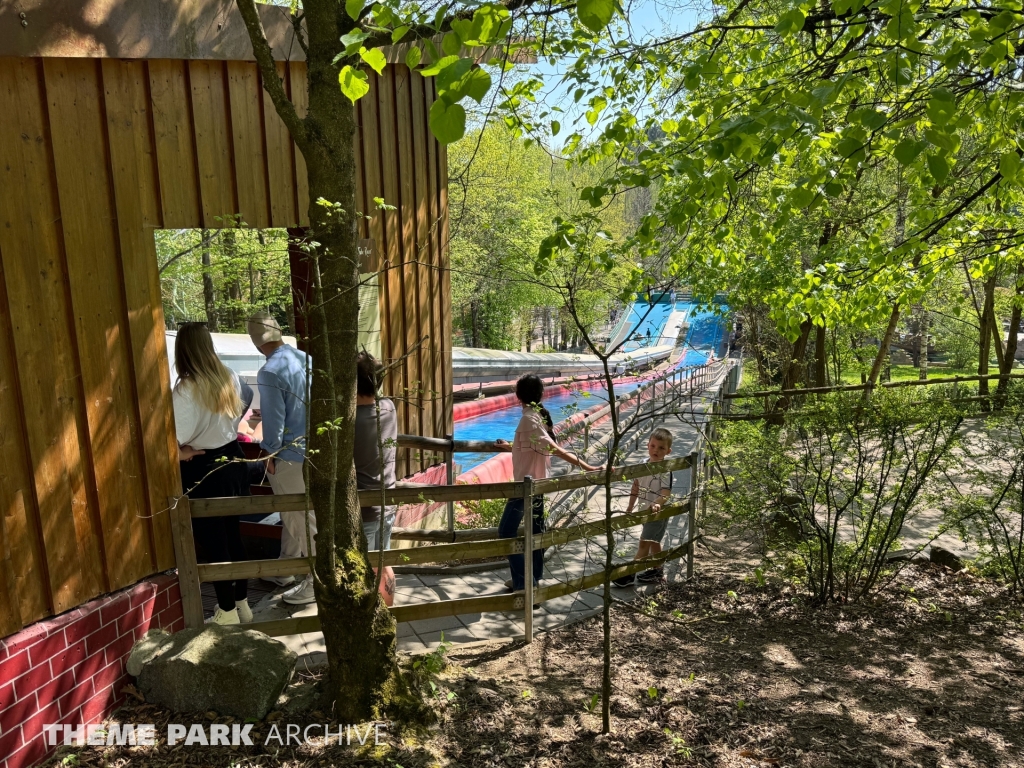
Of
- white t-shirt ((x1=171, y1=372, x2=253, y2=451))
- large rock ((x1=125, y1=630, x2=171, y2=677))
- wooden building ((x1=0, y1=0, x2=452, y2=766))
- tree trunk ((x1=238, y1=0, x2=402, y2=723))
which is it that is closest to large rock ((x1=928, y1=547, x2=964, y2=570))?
tree trunk ((x1=238, y1=0, x2=402, y2=723))

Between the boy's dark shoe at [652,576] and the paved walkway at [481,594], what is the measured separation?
11 cm

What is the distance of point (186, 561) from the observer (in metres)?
3.66

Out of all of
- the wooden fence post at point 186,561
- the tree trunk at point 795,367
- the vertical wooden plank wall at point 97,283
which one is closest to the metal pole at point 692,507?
the vertical wooden plank wall at point 97,283

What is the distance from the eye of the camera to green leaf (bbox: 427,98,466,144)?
1.92m

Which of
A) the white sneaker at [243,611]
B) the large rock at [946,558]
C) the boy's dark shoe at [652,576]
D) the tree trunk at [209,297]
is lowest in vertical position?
the large rock at [946,558]

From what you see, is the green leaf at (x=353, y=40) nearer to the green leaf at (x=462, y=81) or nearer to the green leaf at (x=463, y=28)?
the green leaf at (x=463, y=28)

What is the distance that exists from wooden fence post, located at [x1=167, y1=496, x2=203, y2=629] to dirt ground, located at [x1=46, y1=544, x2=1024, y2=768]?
53cm

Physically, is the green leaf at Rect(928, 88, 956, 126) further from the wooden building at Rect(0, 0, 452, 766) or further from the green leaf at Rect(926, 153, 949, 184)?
the wooden building at Rect(0, 0, 452, 766)

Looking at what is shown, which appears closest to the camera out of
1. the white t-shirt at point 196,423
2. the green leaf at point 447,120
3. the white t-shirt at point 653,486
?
the green leaf at point 447,120

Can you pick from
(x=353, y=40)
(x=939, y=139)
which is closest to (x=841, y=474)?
(x=939, y=139)

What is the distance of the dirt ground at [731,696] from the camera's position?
3041 mm

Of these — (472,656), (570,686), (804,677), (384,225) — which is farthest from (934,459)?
(384,225)

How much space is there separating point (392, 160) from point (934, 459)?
469cm

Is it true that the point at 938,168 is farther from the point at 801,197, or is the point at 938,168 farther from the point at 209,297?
the point at 209,297
